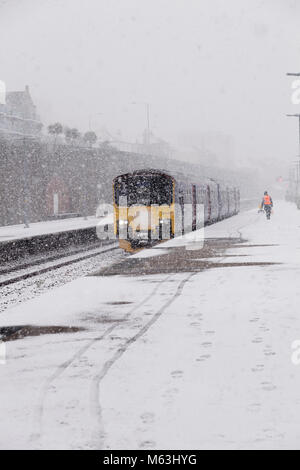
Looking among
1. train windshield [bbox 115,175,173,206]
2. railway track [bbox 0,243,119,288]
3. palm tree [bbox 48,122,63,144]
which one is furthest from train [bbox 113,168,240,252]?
palm tree [bbox 48,122,63,144]

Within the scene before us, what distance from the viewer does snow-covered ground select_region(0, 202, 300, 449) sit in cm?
514

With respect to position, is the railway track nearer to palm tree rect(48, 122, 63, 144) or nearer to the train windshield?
the train windshield

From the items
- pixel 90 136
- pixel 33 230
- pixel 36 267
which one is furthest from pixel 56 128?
pixel 36 267

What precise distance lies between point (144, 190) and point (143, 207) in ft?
2.62

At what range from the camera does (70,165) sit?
7519 cm

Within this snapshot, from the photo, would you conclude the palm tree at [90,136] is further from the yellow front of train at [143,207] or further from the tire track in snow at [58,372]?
the tire track in snow at [58,372]

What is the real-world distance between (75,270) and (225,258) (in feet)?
12.8

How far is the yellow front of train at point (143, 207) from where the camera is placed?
28.2 meters

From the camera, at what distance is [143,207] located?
1123 inches

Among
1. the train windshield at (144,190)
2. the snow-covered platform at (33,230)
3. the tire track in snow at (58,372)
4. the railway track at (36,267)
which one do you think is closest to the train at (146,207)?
the train windshield at (144,190)

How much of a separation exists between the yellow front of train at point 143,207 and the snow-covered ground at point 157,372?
15.3m

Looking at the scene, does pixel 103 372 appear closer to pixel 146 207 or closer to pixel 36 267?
pixel 36 267

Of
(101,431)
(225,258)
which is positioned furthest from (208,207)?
(101,431)

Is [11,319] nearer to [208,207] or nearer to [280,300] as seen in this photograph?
[280,300]
